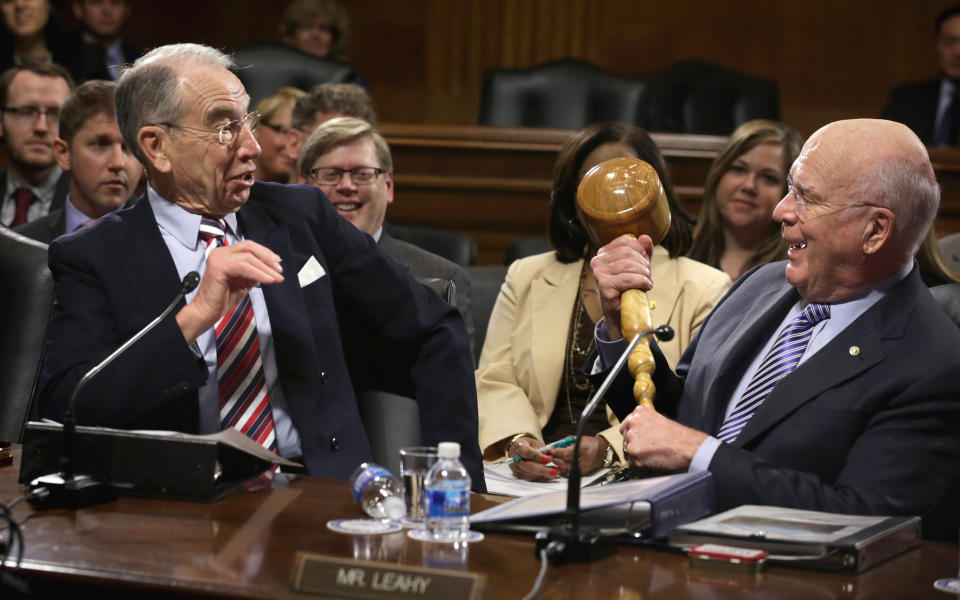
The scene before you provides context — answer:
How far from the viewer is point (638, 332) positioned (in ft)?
6.98

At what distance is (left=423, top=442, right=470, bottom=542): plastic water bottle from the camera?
1.68 meters

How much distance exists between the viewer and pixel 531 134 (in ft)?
17.1

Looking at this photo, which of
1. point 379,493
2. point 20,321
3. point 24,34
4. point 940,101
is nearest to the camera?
point 379,493

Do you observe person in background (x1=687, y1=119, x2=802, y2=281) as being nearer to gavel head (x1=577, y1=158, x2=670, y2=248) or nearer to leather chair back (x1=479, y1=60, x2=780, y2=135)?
gavel head (x1=577, y1=158, x2=670, y2=248)

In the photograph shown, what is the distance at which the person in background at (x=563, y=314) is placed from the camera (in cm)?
319

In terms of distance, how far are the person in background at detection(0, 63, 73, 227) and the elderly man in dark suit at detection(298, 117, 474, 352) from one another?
132 cm

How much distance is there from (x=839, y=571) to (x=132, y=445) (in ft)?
3.46

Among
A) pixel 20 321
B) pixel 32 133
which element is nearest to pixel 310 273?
pixel 20 321

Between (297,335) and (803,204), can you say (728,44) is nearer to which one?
(803,204)

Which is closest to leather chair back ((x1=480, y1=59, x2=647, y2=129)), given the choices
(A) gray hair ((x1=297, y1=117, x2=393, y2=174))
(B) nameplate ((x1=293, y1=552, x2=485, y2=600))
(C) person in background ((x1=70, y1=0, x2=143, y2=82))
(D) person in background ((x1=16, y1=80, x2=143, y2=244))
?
(C) person in background ((x1=70, y1=0, x2=143, y2=82))

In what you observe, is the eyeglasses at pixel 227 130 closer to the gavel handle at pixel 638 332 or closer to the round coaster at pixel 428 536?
the gavel handle at pixel 638 332

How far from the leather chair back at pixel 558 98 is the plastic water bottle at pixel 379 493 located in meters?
4.17

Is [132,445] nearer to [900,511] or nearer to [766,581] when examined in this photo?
[766,581]

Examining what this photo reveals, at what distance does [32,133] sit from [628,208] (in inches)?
124
